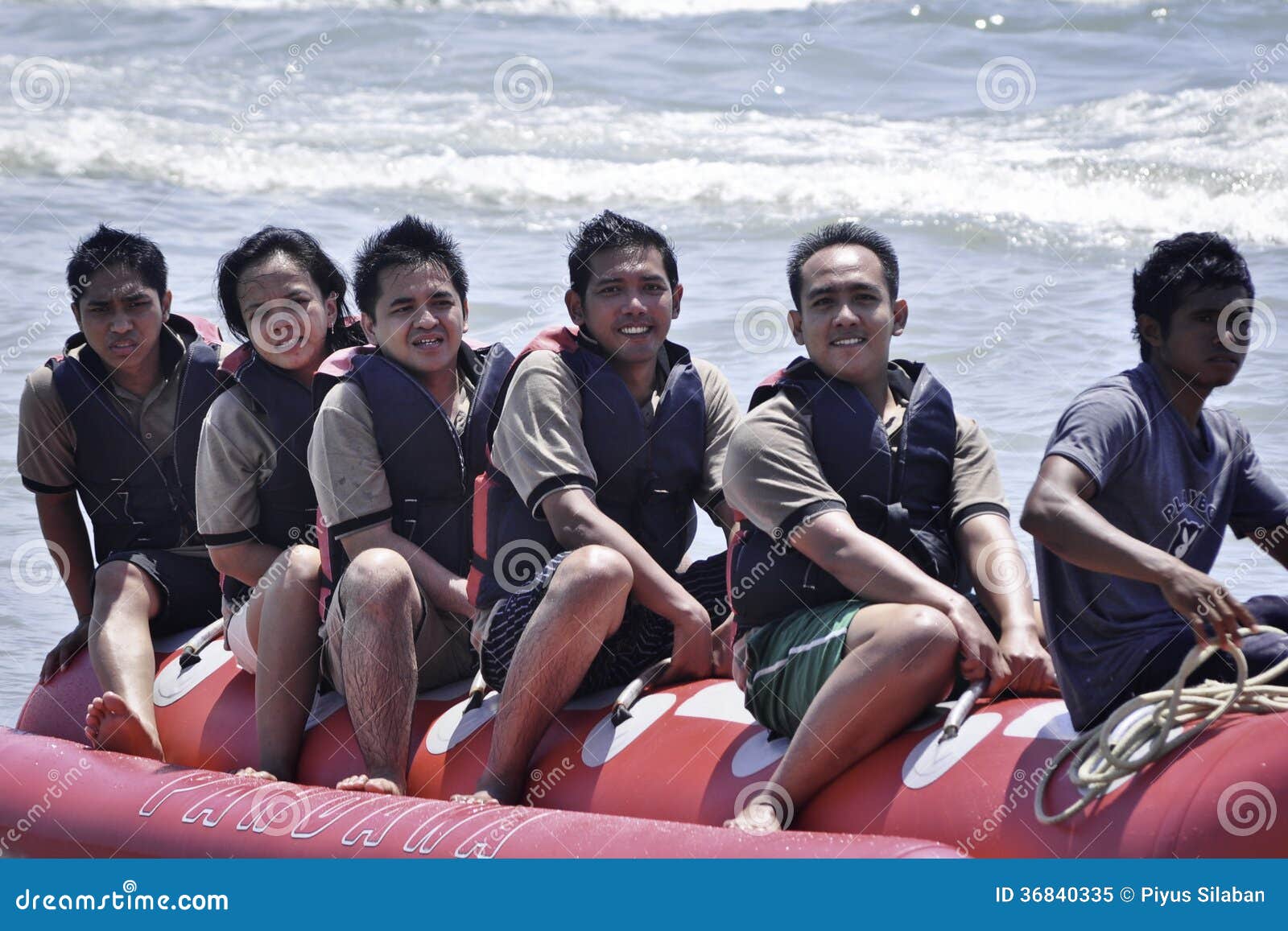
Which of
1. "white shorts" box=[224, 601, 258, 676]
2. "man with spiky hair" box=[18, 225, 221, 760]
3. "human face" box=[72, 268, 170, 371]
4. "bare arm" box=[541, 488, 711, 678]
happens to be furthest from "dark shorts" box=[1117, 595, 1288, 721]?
"human face" box=[72, 268, 170, 371]

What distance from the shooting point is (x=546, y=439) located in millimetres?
3936

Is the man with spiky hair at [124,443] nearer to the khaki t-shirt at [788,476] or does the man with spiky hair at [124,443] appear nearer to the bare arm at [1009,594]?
the khaki t-shirt at [788,476]

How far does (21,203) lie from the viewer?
1146 centimetres

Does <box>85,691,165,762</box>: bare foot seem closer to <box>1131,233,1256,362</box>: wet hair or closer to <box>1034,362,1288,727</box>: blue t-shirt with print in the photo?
<box>1034,362,1288,727</box>: blue t-shirt with print

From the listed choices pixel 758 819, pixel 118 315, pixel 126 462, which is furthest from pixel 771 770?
pixel 118 315

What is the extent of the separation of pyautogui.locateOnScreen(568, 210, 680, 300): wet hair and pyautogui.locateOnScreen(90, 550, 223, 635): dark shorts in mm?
1438

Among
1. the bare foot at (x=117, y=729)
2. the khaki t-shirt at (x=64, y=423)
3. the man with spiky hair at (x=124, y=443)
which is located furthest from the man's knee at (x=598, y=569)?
the khaki t-shirt at (x=64, y=423)

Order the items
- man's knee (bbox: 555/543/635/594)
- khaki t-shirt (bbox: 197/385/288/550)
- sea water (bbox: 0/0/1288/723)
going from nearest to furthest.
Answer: man's knee (bbox: 555/543/635/594) < khaki t-shirt (bbox: 197/385/288/550) < sea water (bbox: 0/0/1288/723)

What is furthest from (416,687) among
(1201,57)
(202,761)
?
(1201,57)

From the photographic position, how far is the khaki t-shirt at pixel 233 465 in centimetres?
437

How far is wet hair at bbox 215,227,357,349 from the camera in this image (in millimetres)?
4551

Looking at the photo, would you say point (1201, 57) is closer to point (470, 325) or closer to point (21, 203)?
point (470, 325)

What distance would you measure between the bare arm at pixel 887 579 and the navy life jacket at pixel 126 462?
6.60ft

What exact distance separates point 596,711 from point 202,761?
1098 mm
